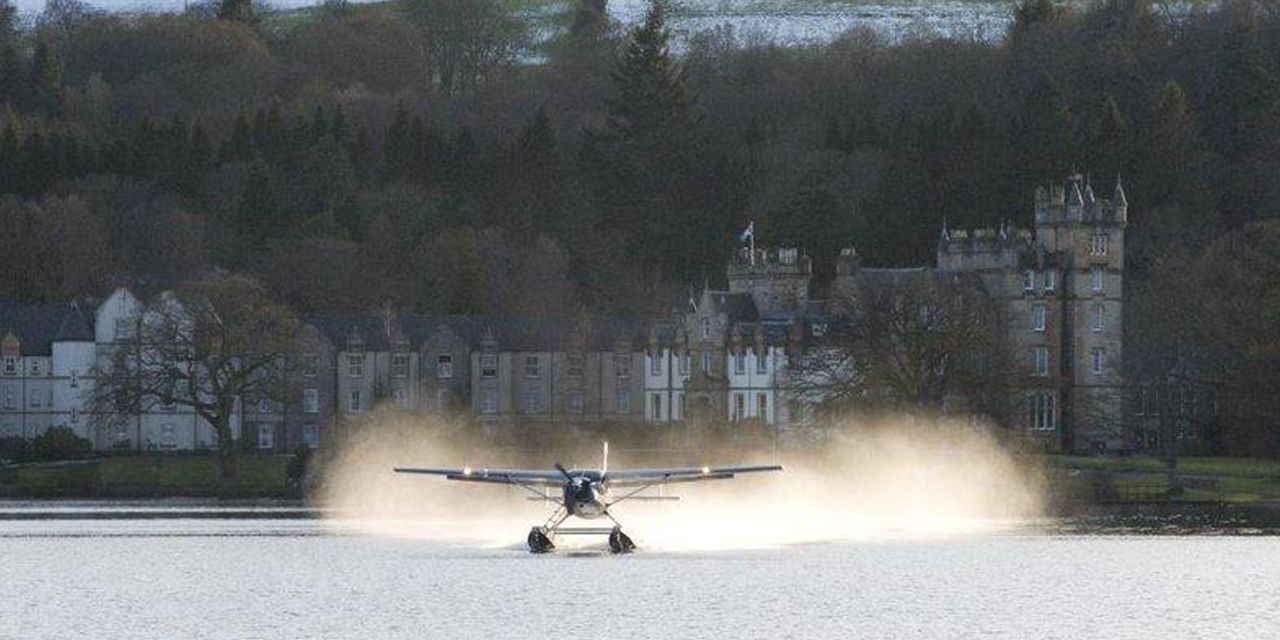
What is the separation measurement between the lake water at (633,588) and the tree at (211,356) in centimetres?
3975

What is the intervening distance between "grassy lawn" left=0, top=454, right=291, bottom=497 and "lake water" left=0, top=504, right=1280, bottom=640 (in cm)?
3294

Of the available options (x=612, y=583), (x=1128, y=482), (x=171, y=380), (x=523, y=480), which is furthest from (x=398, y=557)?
(x=171, y=380)

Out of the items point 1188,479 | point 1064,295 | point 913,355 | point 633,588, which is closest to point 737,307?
point 1064,295

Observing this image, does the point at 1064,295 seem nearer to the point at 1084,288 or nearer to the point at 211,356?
the point at 1084,288

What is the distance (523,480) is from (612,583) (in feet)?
41.5

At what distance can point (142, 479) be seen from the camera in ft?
600

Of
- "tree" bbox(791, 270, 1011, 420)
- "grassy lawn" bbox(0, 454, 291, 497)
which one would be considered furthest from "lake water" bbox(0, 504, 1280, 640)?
"grassy lawn" bbox(0, 454, 291, 497)

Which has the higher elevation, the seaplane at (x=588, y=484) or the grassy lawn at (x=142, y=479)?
the grassy lawn at (x=142, y=479)

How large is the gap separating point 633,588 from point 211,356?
3039 inches

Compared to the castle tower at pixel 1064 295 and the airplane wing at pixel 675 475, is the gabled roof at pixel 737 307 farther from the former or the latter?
the airplane wing at pixel 675 475

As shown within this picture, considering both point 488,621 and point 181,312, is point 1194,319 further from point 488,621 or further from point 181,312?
point 488,621

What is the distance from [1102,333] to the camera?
196 metres

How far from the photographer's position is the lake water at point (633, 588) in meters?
105

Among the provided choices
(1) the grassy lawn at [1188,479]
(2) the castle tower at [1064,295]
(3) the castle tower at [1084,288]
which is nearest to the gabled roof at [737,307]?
(2) the castle tower at [1064,295]
